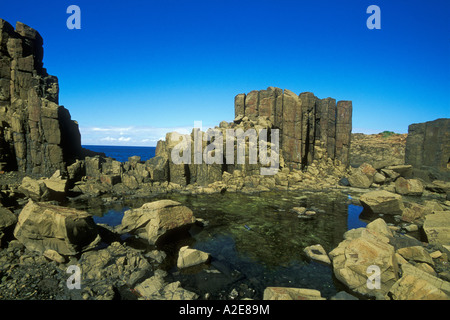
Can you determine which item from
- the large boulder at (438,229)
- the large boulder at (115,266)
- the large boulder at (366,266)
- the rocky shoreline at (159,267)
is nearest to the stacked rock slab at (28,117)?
the rocky shoreline at (159,267)

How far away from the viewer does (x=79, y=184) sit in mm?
21109

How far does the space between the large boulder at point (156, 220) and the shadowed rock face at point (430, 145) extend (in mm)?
24188

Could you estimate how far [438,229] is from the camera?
9711 mm

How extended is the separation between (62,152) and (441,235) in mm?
28831

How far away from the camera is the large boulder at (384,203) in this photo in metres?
13.9

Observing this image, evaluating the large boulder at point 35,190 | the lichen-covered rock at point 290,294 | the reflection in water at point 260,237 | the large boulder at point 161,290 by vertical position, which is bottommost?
the reflection in water at point 260,237

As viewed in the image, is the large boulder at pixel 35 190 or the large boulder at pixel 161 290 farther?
the large boulder at pixel 35 190

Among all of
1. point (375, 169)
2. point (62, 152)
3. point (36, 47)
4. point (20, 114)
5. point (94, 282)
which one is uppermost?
point (36, 47)

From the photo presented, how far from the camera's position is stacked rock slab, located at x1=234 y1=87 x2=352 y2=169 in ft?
95.0

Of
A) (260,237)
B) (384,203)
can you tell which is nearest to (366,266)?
(260,237)

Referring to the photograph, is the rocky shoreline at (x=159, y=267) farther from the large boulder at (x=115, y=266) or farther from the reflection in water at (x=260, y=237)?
the reflection in water at (x=260, y=237)

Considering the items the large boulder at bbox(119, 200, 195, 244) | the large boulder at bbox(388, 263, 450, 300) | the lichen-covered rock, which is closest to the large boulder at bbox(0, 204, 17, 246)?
the large boulder at bbox(119, 200, 195, 244)

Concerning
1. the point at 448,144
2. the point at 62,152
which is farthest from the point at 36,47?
the point at 448,144
